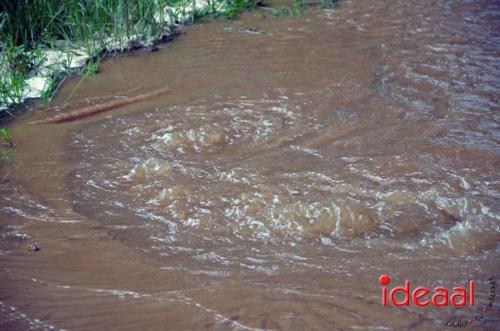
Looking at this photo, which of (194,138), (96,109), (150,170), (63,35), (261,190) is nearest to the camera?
(261,190)

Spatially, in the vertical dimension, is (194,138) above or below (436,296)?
above

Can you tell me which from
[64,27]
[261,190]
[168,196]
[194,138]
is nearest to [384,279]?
[261,190]

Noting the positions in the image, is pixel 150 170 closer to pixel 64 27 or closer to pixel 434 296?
pixel 434 296

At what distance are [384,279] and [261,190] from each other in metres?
0.97

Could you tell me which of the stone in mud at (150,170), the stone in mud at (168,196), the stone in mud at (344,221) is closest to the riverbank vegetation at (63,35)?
the stone in mud at (150,170)

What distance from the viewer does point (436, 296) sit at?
2602 millimetres

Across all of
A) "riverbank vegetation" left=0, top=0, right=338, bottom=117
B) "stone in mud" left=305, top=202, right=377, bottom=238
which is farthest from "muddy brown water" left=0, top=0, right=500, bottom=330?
"riverbank vegetation" left=0, top=0, right=338, bottom=117

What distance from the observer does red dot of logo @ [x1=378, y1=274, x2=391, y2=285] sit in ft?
8.88

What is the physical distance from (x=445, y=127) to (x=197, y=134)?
5.37ft

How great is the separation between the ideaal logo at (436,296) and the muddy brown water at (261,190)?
0.03 metres

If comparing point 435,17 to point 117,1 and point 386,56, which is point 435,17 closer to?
point 386,56

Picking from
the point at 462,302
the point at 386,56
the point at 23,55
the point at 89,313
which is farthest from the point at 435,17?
the point at 89,313

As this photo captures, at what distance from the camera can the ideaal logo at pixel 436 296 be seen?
2.56 metres

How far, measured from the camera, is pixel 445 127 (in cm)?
420
